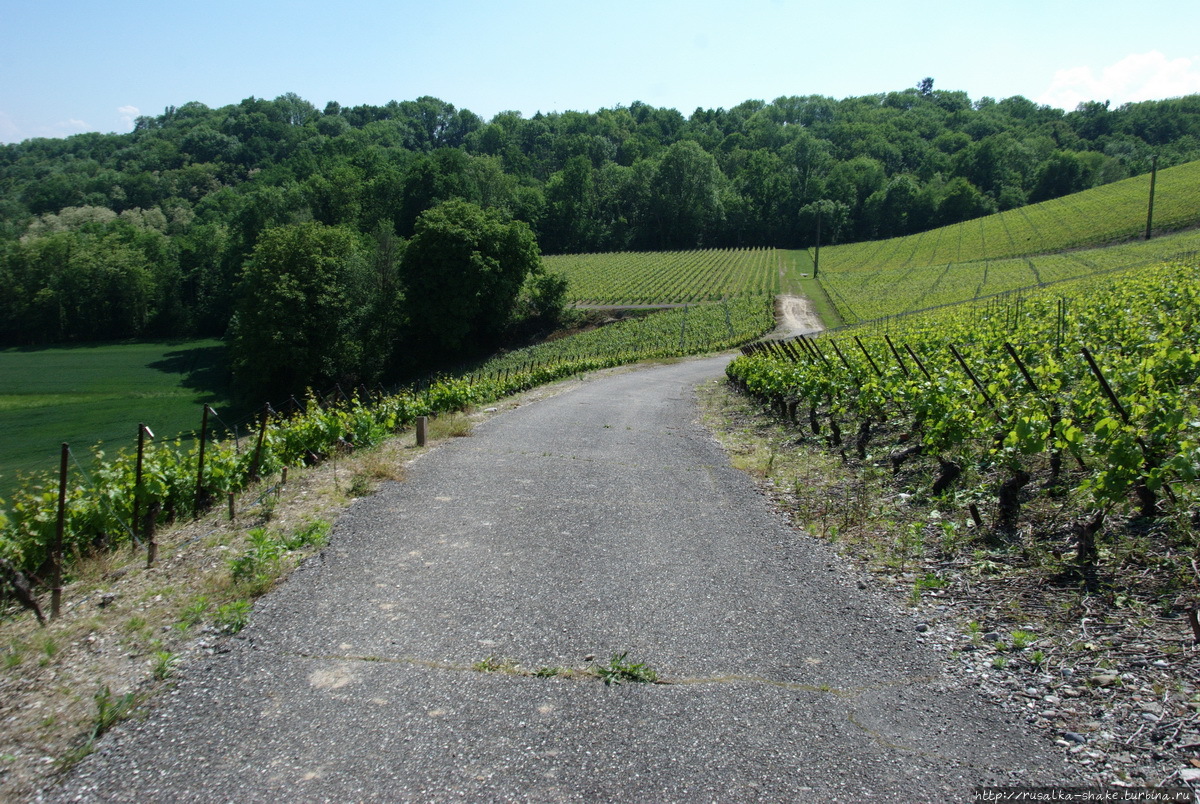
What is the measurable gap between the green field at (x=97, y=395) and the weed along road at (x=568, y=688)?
2482cm

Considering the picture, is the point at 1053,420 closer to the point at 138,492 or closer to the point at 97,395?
the point at 138,492

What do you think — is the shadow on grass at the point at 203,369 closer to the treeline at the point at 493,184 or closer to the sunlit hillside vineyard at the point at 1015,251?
the treeline at the point at 493,184

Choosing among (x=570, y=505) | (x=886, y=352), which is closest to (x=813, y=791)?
(x=570, y=505)

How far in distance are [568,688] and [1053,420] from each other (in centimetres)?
614

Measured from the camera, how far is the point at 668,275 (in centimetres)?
8162

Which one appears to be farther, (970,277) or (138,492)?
(970,277)

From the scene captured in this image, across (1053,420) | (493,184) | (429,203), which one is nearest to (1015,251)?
(493,184)

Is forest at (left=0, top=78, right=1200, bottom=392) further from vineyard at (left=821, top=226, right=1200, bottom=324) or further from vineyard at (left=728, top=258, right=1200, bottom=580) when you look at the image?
vineyard at (left=728, top=258, right=1200, bottom=580)

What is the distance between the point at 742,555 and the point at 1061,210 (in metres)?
106

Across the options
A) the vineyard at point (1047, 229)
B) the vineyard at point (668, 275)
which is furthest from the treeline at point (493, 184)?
the vineyard at point (1047, 229)

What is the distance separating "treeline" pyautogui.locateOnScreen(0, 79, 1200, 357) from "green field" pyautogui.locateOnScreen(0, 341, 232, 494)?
7.66 metres

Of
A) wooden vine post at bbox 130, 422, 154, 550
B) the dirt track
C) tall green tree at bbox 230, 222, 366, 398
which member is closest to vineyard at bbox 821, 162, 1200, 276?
the dirt track

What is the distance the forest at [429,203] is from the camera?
57.8 m

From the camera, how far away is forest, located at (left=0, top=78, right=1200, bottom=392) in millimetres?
57750
